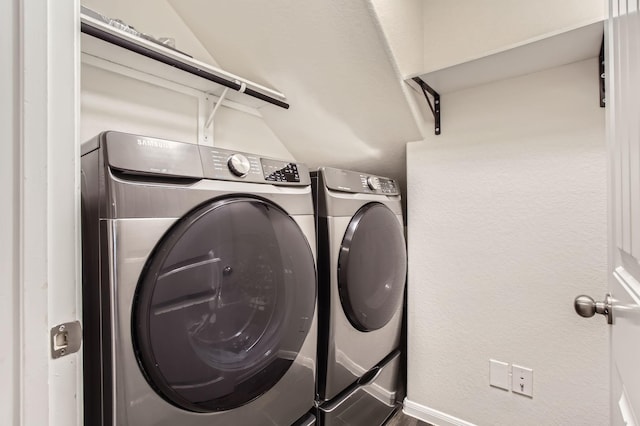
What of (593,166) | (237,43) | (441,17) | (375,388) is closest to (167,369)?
(375,388)

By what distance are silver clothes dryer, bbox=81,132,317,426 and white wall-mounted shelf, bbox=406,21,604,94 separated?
0.94 metres

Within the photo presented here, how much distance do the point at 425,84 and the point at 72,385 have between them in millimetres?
1638

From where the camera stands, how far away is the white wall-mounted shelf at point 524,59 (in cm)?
106

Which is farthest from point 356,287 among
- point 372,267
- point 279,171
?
point 279,171

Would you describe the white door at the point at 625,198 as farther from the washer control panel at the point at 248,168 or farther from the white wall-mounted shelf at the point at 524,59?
the washer control panel at the point at 248,168

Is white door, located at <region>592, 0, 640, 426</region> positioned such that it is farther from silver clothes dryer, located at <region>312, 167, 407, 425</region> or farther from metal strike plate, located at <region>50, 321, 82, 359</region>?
metal strike plate, located at <region>50, 321, 82, 359</region>

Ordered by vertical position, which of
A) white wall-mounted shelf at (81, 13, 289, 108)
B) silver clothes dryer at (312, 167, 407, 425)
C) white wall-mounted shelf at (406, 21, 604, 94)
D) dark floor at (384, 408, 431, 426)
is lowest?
dark floor at (384, 408, 431, 426)

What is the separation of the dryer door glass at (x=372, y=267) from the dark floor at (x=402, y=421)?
0.56 m

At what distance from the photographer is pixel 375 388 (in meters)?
1.47

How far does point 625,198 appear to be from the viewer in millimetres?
552

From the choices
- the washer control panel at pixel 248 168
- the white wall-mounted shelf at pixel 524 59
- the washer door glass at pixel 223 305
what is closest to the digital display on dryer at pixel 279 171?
the washer control panel at pixel 248 168

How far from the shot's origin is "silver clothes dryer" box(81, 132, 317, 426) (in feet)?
2.23

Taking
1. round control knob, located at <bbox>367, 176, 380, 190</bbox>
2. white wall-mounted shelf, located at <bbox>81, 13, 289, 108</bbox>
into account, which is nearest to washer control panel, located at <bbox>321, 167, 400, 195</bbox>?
round control knob, located at <bbox>367, 176, 380, 190</bbox>

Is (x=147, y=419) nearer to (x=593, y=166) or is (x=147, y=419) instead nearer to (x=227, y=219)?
(x=227, y=219)
